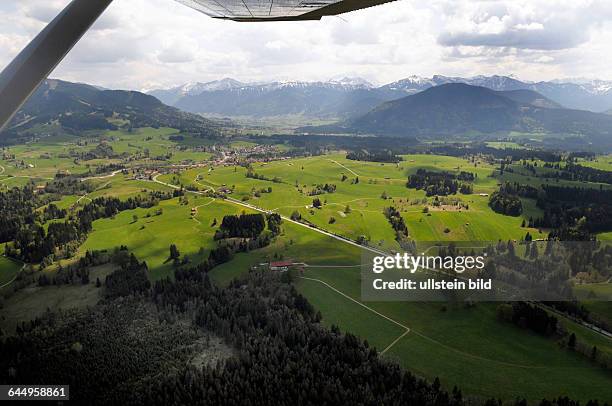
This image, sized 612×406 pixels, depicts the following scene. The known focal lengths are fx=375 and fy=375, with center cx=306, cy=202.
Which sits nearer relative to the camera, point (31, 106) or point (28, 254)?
point (28, 254)

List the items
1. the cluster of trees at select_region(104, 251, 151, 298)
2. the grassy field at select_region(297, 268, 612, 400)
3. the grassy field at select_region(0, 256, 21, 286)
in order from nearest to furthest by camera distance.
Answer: the grassy field at select_region(297, 268, 612, 400) < the cluster of trees at select_region(104, 251, 151, 298) < the grassy field at select_region(0, 256, 21, 286)

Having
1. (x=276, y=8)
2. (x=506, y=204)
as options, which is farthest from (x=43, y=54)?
(x=506, y=204)

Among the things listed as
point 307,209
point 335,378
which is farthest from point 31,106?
point 335,378

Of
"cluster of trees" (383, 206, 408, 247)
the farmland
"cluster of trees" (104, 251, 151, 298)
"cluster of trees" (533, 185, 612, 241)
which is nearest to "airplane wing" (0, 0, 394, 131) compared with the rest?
the farmland

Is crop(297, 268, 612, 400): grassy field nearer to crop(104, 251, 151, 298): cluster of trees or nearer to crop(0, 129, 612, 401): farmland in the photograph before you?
crop(0, 129, 612, 401): farmland

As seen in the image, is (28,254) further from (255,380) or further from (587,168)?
(587,168)

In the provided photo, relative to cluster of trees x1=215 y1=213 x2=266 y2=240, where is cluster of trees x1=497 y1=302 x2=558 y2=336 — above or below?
below

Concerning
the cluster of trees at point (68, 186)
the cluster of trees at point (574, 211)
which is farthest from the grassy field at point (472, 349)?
the cluster of trees at point (68, 186)
